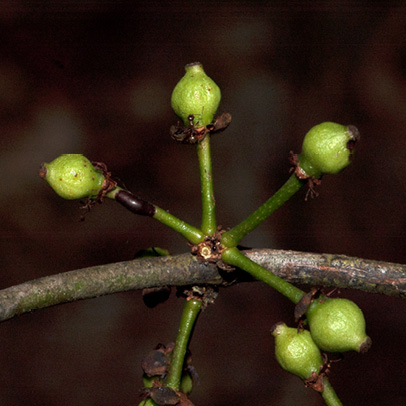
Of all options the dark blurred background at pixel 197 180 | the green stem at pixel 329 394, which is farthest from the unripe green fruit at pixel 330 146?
the dark blurred background at pixel 197 180

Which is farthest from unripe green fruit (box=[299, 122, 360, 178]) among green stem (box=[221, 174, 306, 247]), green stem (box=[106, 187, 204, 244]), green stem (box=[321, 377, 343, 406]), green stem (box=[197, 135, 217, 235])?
green stem (box=[321, 377, 343, 406])

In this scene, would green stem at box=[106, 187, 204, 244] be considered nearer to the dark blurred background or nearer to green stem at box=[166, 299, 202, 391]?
green stem at box=[166, 299, 202, 391]

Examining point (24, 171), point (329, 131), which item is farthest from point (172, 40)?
point (329, 131)

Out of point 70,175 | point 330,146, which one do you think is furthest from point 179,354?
point 330,146

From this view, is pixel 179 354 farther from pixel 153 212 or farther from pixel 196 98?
pixel 196 98

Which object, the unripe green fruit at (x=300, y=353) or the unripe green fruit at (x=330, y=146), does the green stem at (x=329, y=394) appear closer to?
the unripe green fruit at (x=300, y=353)

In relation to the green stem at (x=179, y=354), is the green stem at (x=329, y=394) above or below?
below

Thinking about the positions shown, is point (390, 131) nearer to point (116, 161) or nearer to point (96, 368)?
point (116, 161)
